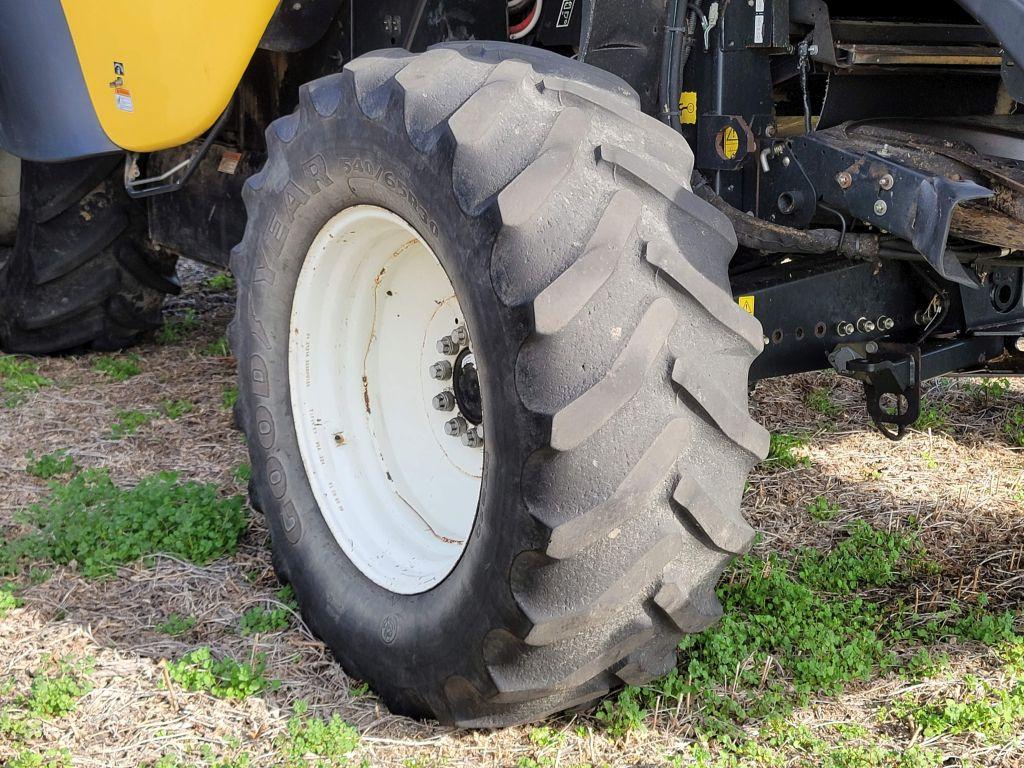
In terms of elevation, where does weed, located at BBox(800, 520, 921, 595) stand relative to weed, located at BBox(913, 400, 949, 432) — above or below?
above

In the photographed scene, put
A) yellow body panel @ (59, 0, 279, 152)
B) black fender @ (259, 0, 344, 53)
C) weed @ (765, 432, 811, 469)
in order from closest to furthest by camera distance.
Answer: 1. yellow body panel @ (59, 0, 279, 152)
2. black fender @ (259, 0, 344, 53)
3. weed @ (765, 432, 811, 469)

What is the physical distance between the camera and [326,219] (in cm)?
275

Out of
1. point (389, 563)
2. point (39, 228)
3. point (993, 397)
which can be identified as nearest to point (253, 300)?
point (389, 563)

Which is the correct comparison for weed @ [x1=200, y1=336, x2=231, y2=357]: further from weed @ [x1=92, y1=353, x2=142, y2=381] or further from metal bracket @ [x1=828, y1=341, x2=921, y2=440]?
metal bracket @ [x1=828, y1=341, x2=921, y2=440]

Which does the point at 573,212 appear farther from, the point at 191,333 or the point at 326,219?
the point at 191,333

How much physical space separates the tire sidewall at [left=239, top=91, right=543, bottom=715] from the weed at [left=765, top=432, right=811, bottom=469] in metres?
1.74

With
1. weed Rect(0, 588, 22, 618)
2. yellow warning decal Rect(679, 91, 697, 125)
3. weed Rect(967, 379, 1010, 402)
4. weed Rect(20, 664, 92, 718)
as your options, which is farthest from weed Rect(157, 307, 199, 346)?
weed Rect(967, 379, 1010, 402)

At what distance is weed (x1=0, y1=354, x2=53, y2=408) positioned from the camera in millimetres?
4516

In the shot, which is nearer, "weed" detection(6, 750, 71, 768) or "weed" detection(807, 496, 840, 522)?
"weed" detection(6, 750, 71, 768)

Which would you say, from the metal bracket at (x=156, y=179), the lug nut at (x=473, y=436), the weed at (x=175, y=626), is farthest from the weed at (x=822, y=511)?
the metal bracket at (x=156, y=179)

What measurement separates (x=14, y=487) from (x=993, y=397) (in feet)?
11.6

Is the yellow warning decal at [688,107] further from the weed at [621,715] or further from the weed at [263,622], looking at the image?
the weed at [263,622]

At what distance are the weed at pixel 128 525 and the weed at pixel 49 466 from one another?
0.74 feet

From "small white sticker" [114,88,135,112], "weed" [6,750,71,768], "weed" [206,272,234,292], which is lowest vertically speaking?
"weed" [206,272,234,292]
